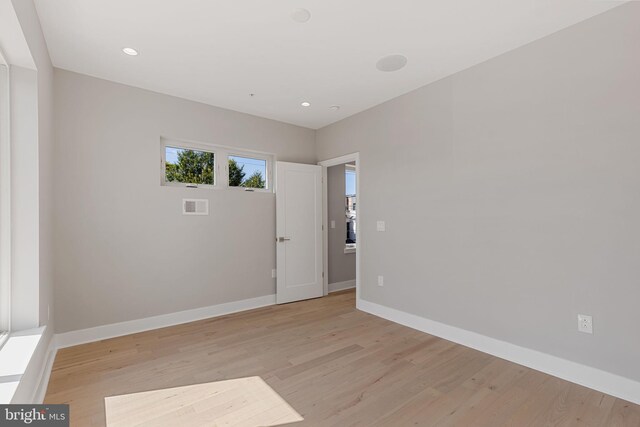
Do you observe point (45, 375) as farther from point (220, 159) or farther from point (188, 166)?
point (220, 159)

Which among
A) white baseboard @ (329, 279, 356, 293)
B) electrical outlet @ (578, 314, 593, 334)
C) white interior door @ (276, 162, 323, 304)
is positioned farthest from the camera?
white baseboard @ (329, 279, 356, 293)

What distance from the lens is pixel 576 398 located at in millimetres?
2037

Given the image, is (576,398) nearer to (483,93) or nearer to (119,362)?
(483,93)

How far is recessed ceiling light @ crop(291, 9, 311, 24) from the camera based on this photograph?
6.95 ft

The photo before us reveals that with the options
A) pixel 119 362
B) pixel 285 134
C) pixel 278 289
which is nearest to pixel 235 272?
pixel 278 289

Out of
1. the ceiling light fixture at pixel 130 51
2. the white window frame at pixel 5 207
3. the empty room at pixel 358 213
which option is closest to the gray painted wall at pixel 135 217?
the empty room at pixel 358 213

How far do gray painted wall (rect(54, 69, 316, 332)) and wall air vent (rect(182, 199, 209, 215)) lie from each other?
0.06 metres

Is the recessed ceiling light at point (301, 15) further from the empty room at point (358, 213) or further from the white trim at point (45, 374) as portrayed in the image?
the white trim at point (45, 374)

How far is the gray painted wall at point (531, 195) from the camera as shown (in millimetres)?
2068

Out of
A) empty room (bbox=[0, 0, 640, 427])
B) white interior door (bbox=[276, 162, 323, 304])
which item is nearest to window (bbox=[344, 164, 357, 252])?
white interior door (bbox=[276, 162, 323, 304])

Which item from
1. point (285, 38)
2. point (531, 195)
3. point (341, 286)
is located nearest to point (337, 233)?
point (341, 286)

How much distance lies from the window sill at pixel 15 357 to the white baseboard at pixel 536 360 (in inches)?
Result: 127

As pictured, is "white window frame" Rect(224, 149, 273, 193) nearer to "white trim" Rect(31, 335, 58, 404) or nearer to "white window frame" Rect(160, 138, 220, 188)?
"white window frame" Rect(160, 138, 220, 188)

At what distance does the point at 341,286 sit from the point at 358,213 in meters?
1.73
